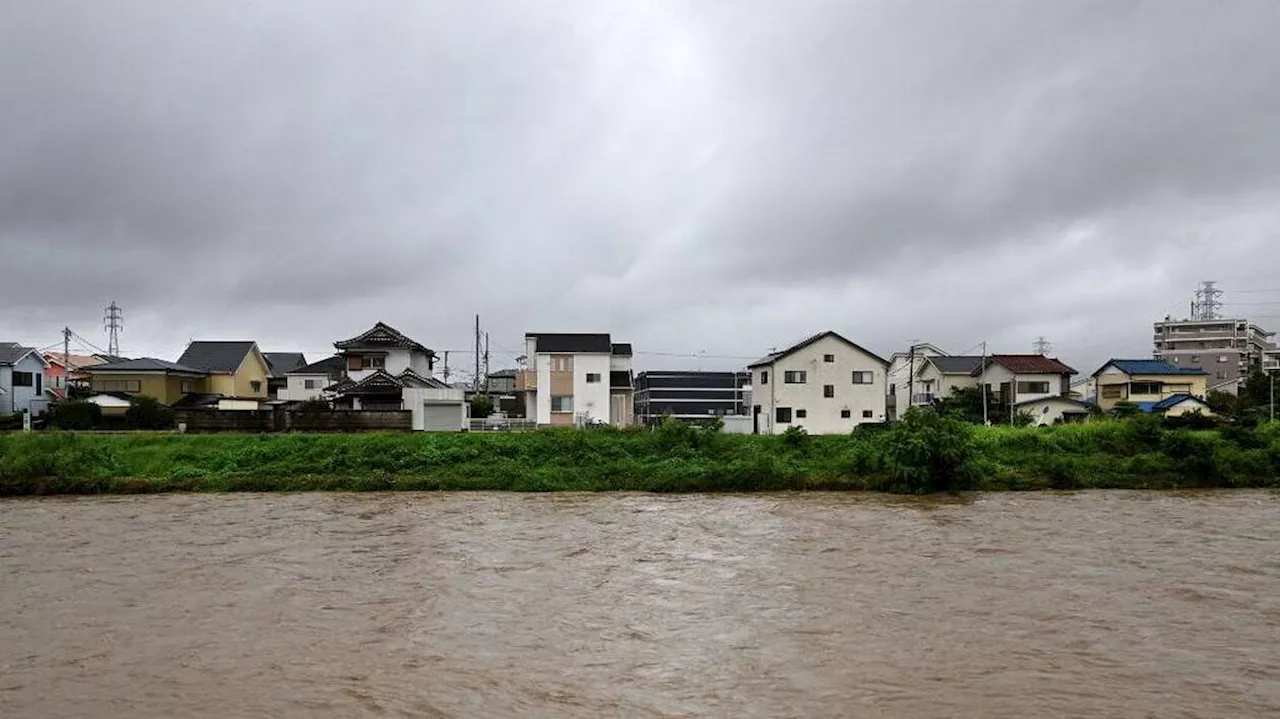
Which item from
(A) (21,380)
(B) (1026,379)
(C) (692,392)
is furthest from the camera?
(C) (692,392)

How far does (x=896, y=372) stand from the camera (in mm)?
57469

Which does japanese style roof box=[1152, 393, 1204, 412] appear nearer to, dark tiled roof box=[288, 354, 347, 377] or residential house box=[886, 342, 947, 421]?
residential house box=[886, 342, 947, 421]

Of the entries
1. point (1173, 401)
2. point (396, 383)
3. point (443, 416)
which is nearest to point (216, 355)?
point (396, 383)

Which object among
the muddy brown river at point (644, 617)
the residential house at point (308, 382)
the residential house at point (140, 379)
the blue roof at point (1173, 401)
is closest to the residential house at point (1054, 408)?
the blue roof at point (1173, 401)

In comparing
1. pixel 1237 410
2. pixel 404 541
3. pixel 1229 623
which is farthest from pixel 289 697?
pixel 1237 410

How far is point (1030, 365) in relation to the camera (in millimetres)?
41500

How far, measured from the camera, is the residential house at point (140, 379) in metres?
37.1

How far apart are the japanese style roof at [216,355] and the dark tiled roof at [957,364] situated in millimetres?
39466

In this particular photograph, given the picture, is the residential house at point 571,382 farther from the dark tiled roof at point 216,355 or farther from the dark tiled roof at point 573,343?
the dark tiled roof at point 216,355

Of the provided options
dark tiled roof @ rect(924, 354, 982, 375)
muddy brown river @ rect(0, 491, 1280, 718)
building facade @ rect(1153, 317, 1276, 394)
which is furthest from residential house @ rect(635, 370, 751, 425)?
muddy brown river @ rect(0, 491, 1280, 718)

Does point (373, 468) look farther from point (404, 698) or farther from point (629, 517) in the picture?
point (404, 698)

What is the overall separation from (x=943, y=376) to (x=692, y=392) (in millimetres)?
24999

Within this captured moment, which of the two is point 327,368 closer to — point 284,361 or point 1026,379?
point 284,361

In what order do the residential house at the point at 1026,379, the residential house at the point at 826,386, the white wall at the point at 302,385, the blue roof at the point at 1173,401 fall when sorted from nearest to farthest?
1. the residential house at the point at 826,386
2. the blue roof at the point at 1173,401
3. the residential house at the point at 1026,379
4. the white wall at the point at 302,385
